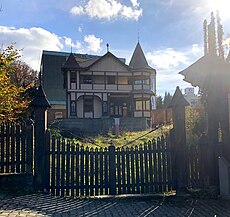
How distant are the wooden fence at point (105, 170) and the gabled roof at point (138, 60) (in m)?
29.4

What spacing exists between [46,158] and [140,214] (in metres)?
2.79

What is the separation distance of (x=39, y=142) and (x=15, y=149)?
632 mm

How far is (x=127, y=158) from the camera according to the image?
22.1 feet

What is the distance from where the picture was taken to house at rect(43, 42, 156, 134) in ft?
111

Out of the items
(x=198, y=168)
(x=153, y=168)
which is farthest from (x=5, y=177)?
(x=198, y=168)

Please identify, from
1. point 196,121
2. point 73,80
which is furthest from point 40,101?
point 73,80

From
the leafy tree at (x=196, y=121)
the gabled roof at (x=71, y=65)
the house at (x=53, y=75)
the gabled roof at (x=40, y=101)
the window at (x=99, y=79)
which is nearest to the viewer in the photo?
the gabled roof at (x=40, y=101)

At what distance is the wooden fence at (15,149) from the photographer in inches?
262

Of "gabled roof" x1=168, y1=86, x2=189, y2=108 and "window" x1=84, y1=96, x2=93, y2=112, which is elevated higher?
"window" x1=84, y1=96, x2=93, y2=112

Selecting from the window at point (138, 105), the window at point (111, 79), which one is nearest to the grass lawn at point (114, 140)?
the window at point (138, 105)

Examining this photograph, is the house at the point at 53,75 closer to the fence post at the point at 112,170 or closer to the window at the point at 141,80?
the window at the point at 141,80

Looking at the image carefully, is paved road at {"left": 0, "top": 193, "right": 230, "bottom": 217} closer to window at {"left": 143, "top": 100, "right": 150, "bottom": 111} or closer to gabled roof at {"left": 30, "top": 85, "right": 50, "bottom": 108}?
gabled roof at {"left": 30, "top": 85, "right": 50, "bottom": 108}

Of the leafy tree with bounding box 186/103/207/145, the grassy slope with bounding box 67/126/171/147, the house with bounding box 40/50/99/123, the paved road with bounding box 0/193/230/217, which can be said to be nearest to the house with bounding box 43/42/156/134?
the house with bounding box 40/50/99/123

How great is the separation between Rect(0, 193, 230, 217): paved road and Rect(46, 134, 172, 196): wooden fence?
1.16 ft
